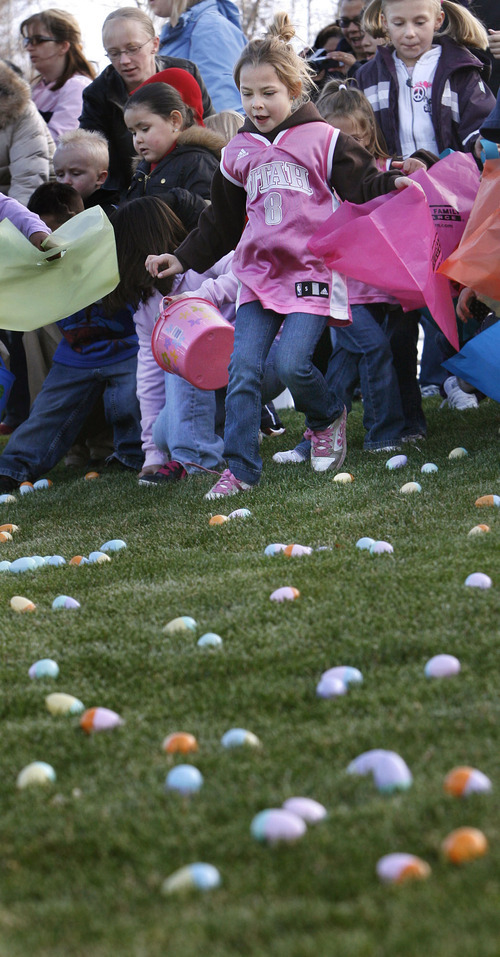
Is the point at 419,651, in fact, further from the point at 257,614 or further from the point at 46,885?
the point at 46,885

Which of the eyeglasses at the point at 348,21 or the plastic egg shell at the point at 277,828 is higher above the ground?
the eyeglasses at the point at 348,21

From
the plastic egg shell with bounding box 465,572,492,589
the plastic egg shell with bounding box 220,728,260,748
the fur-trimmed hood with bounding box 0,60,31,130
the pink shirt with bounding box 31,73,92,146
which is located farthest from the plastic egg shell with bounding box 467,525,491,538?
the pink shirt with bounding box 31,73,92,146

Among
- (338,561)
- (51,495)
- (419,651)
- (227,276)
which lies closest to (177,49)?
(227,276)

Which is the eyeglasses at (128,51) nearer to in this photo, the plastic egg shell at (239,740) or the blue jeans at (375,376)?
the blue jeans at (375,376)

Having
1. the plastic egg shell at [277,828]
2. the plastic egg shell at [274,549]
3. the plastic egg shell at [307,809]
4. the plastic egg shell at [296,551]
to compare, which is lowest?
the plastic egg shell at [274,549]

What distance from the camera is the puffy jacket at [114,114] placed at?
6.09 meters

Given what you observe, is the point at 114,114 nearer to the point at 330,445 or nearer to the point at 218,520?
the point at 330,445

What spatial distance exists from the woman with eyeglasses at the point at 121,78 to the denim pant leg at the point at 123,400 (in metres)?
1.19

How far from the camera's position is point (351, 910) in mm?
1391

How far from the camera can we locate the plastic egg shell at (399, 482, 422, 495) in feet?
12.9

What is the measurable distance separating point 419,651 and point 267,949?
106cm

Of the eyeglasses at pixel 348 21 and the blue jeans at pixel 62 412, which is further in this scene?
the eyeglasses at pixel 348 21

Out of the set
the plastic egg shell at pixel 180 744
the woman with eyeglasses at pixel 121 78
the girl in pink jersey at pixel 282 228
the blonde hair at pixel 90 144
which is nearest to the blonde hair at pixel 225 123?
the woman with eyeglasses at pixel 121 78

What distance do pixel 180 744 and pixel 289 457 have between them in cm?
319
